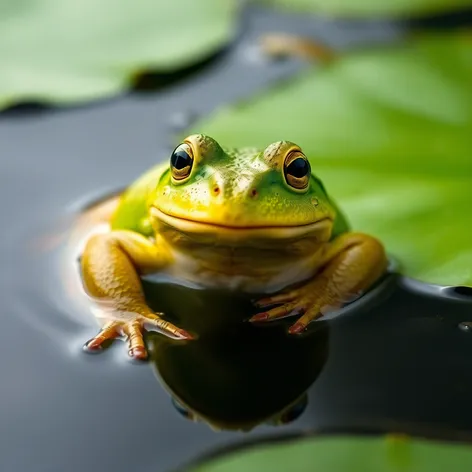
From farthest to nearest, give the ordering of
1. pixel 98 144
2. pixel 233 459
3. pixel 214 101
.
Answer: pixel 214 101 → pixel 98 144 → pixel 233 459

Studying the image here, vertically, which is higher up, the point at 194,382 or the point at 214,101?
the point at 214,101

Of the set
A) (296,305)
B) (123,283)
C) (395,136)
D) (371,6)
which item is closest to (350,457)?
(296,305)

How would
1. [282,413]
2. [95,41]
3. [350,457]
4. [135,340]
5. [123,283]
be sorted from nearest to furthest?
[350,457] < [282,413] < [135,340] < [123,283] < [95,41]

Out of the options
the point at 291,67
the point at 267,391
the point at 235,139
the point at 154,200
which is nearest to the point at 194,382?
the point at 267,391

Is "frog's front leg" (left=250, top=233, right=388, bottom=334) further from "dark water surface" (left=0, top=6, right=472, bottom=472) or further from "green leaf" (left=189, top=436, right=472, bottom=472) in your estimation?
"green leaf" (left=189, top=436, right=472, bottom=472)

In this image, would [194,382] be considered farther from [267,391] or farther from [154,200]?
[154,200]

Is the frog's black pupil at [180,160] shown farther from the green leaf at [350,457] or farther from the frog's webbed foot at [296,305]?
the green leaf at [350,457]

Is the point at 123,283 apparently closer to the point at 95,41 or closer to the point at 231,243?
the point at 231,243
